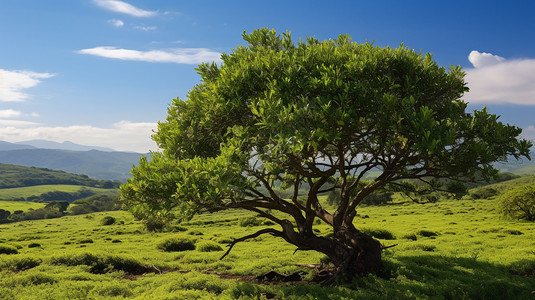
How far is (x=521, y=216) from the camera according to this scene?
5759 cm

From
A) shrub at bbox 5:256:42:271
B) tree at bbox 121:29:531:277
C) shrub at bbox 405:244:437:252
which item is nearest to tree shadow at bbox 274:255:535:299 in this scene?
tree at bbox 121:29:531:277

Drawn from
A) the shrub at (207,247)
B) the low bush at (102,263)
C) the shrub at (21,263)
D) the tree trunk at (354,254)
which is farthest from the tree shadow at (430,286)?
the shrub at (207,247)

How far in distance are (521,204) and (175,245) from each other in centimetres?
6080

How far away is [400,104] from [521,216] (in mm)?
62702

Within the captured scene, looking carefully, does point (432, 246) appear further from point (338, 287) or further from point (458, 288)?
point (338, 287)

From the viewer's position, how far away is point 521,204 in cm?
5728

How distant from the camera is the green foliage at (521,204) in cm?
5609

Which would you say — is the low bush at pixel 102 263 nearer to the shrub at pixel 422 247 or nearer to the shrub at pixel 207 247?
the shrub at pixel 207 247

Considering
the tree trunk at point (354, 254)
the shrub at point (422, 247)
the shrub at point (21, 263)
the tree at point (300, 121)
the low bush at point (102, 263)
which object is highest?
the tree at point (300, 121)

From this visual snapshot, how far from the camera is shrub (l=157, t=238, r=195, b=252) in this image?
40719mm

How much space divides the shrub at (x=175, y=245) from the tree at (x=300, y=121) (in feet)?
91.8

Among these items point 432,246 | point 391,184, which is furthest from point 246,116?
point 432,246

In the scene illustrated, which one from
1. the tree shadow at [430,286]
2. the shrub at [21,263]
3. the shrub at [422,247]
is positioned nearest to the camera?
the tree shadow at [430,286]

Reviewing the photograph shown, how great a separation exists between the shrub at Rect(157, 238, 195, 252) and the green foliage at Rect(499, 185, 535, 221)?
190 feet
